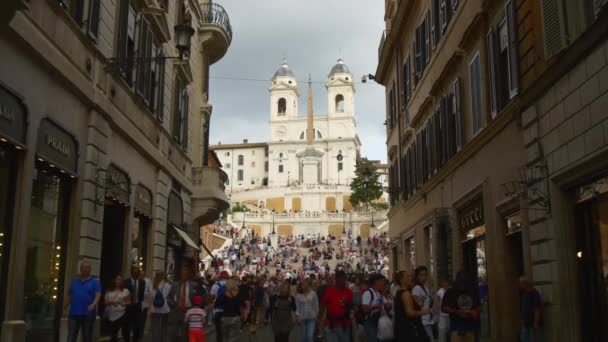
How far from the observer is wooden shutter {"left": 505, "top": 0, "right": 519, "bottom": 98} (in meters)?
12.7

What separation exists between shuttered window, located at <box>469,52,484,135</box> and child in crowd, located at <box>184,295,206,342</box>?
7.83 meters

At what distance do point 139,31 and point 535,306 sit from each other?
34.1ft

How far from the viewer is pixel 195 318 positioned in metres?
10.7

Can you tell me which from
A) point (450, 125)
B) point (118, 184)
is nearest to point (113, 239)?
point (118, 184)

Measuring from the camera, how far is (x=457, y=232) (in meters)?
18.3

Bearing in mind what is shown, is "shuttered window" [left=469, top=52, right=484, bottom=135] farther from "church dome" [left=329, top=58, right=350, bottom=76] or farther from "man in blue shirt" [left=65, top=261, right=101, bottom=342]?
"church dome" [left=329, top=58, right=350, bottom=76]

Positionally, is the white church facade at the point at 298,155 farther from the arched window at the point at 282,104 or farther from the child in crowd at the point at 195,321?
the child in crowd at the point at 195,321

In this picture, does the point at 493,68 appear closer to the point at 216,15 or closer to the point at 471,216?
the point at 471,216

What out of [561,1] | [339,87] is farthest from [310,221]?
[561,1]

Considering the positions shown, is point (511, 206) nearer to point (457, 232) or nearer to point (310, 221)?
point (457, 232)

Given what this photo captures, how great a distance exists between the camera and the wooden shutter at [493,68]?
14.1m

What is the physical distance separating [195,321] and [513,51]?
7468 millimetres

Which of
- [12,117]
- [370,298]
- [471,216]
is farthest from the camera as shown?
[471,216]

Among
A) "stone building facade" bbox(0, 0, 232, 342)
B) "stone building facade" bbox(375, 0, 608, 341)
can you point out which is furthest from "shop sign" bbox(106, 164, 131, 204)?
"stone building facade" bbox(375, 0, 608, 341)
